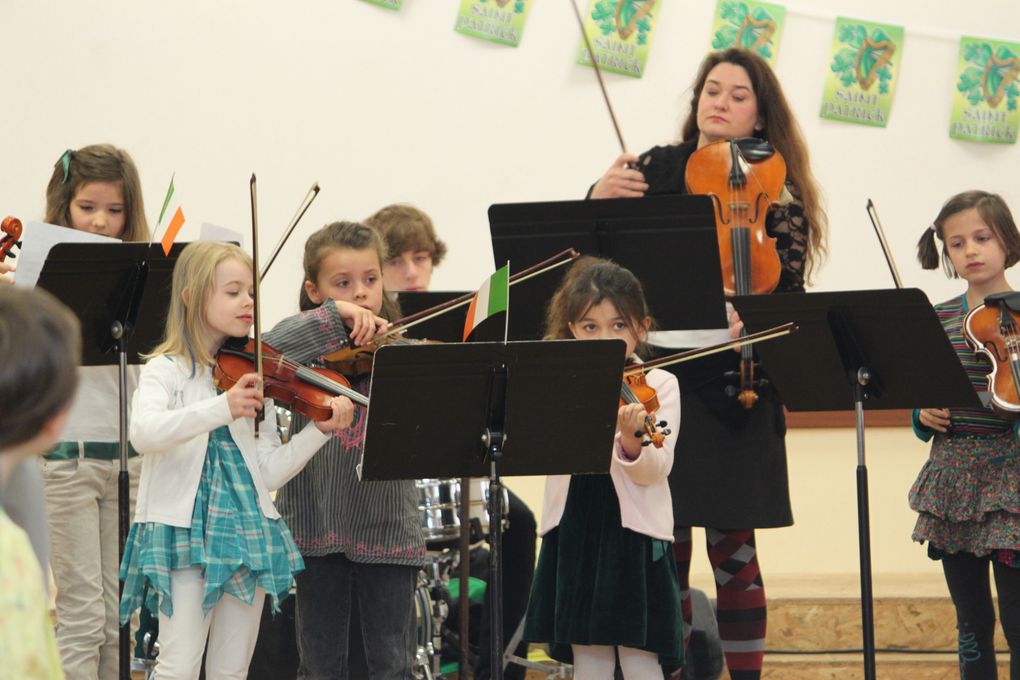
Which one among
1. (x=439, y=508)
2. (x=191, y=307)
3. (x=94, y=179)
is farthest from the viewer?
(x=439, y=508)

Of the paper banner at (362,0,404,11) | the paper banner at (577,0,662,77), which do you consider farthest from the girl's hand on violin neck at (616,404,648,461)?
the paper banner at (362,0,404,11)

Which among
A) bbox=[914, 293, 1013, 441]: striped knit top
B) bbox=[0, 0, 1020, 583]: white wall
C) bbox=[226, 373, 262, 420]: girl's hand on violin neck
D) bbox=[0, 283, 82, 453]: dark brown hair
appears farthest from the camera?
bbox=[0, 0, 1020, 583]: white wall

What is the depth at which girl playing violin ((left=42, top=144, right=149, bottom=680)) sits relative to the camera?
2648 mm

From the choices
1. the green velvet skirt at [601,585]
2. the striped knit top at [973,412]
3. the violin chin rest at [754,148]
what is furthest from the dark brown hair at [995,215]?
the green velvet skirt at [601,585]

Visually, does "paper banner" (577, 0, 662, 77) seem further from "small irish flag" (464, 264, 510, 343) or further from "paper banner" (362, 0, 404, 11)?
"small irish flag" (464, 264, 510, 343)

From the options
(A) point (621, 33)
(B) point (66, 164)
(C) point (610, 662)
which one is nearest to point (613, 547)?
(C) point (610, 662)

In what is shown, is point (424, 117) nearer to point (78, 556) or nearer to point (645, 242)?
point (645, 242)

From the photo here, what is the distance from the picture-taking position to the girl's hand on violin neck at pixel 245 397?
7.08 feet

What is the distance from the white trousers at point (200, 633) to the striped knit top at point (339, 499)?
0.22 metres

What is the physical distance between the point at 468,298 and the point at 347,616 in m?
0.70

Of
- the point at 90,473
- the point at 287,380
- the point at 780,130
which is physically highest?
the point at 780,130

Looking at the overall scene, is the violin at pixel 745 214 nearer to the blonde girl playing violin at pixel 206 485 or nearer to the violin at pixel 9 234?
the blonde girl playing violin at pixel 206 485

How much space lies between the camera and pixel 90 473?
2678 millimetres

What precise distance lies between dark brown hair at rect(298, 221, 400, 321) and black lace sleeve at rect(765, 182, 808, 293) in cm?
86
